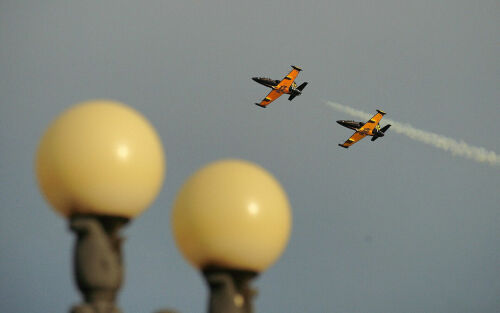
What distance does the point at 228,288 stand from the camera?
1493cm

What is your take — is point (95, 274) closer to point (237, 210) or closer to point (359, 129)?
point (237, 210)

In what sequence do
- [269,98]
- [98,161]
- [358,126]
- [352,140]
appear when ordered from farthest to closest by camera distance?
[352,140]
[269,98]
[358,126]
[98,161]

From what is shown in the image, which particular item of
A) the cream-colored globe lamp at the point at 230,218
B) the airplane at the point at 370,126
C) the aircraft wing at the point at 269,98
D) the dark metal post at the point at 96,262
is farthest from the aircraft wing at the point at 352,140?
the dark metal post at the point at 96,262

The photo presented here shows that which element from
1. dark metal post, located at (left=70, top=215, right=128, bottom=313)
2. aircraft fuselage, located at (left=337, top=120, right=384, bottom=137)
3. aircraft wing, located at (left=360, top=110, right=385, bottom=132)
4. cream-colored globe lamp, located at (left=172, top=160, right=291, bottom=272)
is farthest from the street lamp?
aircraft wing, located at (left=360, top=110, right=385, bottom=132)

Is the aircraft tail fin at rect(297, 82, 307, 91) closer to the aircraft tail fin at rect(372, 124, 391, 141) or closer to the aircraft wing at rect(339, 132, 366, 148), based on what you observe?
the aircraft tail fin at rect(372, 124, 391, 141)

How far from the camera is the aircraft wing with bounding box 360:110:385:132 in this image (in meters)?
65.1

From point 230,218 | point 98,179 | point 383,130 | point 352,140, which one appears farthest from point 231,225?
point 352,140

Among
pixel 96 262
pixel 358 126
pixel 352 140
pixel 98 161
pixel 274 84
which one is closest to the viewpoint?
pixel 98 161

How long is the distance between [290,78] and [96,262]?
4860cm

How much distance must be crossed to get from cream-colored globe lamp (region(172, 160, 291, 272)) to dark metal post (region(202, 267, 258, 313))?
0.62 ft

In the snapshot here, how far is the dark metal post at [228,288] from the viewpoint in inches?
585

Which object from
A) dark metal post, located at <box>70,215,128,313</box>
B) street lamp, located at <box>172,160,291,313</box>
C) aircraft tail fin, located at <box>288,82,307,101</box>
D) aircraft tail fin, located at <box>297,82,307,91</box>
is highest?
Answer: aircraft tail fin, located at <box>297,82,307,91</box>

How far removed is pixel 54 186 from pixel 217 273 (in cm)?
313

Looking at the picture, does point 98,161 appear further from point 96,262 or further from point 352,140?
point 352,140
